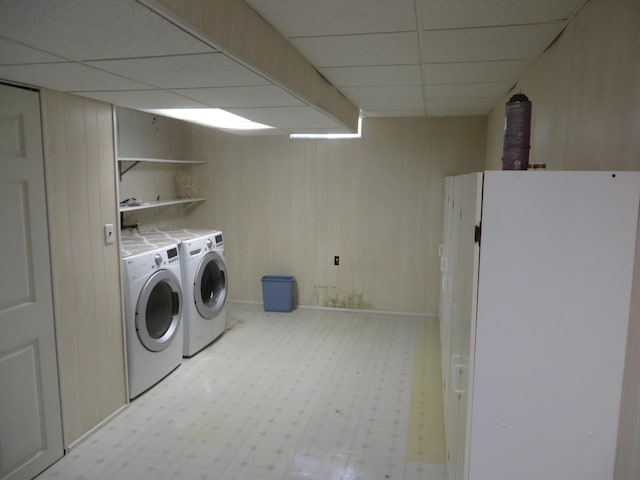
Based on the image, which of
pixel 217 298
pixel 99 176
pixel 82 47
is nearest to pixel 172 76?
pixel 82 47

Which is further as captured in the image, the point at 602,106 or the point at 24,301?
the point at 24,301

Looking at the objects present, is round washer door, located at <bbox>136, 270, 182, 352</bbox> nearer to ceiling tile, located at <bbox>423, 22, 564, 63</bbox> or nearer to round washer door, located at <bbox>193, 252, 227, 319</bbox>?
Answer: round washer door, located at <bbox>193, 252, 227, 319</bbox>

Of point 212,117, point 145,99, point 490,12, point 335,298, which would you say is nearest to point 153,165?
point 212,117

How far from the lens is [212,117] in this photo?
384 cm

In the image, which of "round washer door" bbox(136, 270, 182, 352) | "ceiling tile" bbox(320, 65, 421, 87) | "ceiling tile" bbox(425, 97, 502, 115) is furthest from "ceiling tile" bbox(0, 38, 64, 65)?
"ceiling tile" bbox(425, 97, 502, 115)

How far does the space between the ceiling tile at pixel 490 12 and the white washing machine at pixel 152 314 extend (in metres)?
2.46

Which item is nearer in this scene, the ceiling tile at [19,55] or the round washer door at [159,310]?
the ceiling tile at [19,55]

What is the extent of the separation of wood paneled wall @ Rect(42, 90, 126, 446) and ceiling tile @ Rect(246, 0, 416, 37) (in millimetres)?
1397

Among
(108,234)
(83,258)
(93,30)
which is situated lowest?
(83,258)

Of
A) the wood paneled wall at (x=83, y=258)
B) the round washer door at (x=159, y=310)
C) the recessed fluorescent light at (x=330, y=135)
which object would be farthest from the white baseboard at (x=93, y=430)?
the recessed fluorescent light at (x=330, y=135)

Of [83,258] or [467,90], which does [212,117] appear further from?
[467,90]

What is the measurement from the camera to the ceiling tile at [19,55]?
1.66 metres

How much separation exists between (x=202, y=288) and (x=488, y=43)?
316 cm

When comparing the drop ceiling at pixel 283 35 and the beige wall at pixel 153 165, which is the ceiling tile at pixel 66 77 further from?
the beige wall at pixel 153 165
